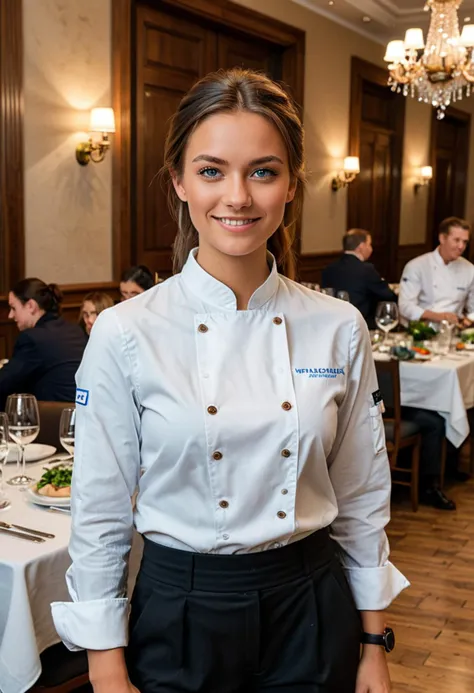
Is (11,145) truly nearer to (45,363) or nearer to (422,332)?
(45,363)

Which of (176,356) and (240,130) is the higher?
(240,130)

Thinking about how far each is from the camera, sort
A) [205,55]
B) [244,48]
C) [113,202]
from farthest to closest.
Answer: [244,48] → [205,55] → [113,202]

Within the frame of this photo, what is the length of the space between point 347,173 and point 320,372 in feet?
29.3

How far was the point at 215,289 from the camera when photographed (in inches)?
55.8

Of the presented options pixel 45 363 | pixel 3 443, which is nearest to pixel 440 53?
pixel 45 363

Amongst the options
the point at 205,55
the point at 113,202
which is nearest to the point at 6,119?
the point at 113,202

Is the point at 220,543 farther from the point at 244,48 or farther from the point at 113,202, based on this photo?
the point at 244,48

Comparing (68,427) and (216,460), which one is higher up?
(216,460)

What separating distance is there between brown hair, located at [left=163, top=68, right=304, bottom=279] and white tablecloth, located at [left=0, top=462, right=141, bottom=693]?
3.16 feet

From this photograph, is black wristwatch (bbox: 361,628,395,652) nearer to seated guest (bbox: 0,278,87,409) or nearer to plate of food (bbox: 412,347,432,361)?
seated guest (bbox: 0,278,87,409)

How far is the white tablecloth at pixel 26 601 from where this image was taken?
2.10 m

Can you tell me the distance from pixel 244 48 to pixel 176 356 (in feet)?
25.0

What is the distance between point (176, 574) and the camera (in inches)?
53.6

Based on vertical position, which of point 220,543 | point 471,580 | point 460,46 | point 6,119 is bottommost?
point 471,580
